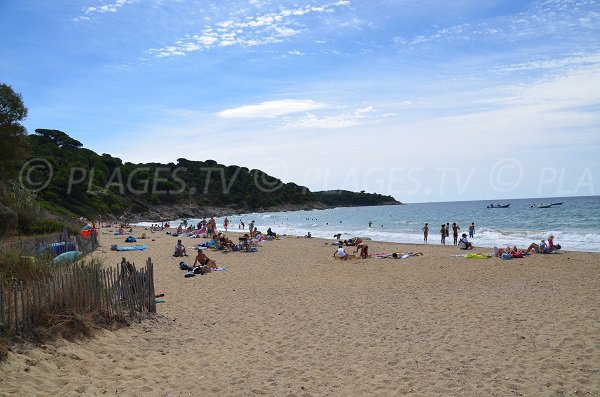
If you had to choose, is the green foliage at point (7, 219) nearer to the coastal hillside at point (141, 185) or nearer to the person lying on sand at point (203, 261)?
the person lying on sand at point (203, 261)

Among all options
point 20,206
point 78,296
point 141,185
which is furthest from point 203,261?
point 141,185

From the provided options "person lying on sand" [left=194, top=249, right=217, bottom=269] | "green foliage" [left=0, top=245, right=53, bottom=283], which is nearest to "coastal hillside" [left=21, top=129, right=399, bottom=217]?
"person lying on sand" [left=194, top=249, right=217, bottom=269]

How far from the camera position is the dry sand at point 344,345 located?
5.74m

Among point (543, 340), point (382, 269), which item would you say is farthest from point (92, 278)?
point (382, 269)

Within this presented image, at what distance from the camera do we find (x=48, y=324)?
655 cm

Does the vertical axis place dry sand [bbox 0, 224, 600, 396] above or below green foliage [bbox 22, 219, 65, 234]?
below

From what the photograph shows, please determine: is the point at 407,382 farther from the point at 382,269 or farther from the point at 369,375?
the point at 382,269

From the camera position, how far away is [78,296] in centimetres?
719

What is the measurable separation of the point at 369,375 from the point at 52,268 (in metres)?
5.70

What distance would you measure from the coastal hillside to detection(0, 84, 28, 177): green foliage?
3.82 metres

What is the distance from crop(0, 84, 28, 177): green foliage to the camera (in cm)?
2397

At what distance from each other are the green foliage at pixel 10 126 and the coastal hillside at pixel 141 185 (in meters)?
3.82

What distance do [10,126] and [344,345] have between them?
23764 millimetres

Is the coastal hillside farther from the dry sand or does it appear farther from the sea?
the dry sand
